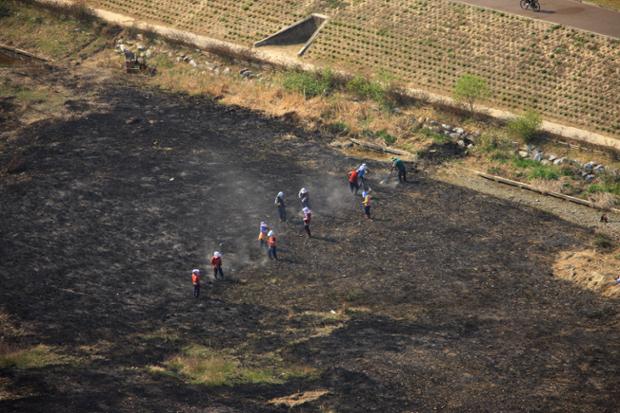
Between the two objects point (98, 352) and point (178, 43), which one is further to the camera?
point (178, 43)

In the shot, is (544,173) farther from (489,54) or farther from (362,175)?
(489,54)

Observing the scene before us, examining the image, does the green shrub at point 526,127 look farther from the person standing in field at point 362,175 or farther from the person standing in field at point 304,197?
the person standing in field at point 304,197

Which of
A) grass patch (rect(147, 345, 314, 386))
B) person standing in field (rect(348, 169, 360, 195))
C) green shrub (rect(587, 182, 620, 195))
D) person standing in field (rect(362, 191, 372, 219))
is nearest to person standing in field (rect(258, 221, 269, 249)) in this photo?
person standing in field (rect(362, 191, 372, 219))

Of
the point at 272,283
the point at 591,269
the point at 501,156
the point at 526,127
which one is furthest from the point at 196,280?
the point at 526,127

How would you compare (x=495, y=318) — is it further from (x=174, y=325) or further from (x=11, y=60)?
(x=11, y=60)

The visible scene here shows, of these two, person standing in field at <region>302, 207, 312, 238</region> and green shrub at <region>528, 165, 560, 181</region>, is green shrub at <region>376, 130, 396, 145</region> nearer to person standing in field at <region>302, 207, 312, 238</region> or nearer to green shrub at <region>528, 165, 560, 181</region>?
green shrub at <region>528, 165, 560, 181</region>

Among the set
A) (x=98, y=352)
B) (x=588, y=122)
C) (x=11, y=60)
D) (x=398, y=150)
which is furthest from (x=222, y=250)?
(x=11, y=60)
